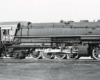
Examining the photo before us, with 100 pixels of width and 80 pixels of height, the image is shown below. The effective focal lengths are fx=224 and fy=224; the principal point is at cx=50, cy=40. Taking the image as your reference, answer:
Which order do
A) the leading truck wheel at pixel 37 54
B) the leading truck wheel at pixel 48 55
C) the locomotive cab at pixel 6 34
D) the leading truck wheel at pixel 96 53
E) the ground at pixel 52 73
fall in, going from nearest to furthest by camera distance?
the ground at pixel 52 73
the leading truck wheel at pixel 96 53
the leading truck wheel at pixel 48 55
the leading truck wheel at pixel 37 54
the locomotive cab at pixel 6 34

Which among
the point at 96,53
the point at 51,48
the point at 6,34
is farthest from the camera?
the point at 6,34

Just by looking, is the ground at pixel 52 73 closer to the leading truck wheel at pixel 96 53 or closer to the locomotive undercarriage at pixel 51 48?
the leading truck wheel at pixel 96 53

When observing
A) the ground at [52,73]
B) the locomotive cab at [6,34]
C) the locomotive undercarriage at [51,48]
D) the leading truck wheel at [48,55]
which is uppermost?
the locomotive cab at [6,34]

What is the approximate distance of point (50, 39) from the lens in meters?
16.6

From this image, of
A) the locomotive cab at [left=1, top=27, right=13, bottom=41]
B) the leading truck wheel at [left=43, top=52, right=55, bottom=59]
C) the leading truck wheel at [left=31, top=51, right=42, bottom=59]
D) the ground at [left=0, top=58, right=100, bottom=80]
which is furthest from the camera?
the locomotive cab at [left=1, top=27, right=13, bottom=41]

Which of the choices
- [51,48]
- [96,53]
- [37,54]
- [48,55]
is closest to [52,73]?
[96,53]

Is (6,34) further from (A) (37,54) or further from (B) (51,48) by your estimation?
(B) (51,48)

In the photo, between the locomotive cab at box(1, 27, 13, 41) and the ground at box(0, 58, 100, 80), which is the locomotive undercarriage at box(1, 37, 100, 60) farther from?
the ground at box(0, 58, 100, 80)

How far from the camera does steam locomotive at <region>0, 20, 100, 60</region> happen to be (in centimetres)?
1582

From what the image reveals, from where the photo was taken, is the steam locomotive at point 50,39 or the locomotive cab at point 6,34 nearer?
the steam locomotive at point 50,39

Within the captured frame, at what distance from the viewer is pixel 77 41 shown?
16078mm

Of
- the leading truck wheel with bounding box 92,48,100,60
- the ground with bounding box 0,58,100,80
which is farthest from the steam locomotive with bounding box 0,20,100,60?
the ground with bounding box 0,58,100,80

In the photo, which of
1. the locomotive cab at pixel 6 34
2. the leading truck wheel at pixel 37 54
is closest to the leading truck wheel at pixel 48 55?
the leading truck wheel at pixel 37 54

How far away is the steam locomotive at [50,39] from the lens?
51.9 feet
